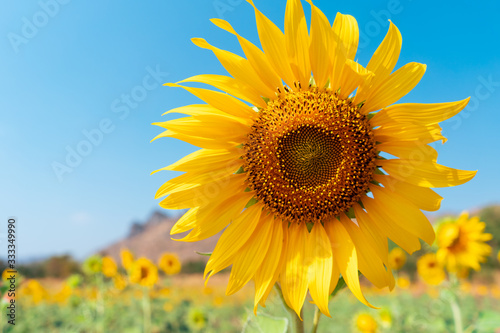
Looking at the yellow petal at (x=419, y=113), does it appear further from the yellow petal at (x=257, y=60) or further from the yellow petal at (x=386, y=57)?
the yellow petal at (x=257, y=60)

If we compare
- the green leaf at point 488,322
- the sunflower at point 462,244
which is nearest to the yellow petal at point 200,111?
the green leaf at point 488,322

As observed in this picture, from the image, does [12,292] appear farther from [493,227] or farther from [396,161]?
[493,227]

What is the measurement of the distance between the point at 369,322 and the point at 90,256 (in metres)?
4.80

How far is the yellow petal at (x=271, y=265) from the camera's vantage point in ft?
5.47

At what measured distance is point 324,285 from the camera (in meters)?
1.62

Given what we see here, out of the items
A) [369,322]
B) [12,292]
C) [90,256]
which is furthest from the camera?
[90,256]

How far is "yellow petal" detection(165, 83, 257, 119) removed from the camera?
1.70 metres

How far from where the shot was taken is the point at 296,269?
5.62 feet

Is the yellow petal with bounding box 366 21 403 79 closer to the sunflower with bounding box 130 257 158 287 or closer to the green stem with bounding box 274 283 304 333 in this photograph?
the green stem with bounding box 274 283 304 333

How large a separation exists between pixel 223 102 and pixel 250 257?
75cm

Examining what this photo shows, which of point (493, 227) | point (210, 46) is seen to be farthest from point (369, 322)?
point (493, 227)

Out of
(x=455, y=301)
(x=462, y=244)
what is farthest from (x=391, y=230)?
(x=455, y=301)

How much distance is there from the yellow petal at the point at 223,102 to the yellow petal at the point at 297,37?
303mm

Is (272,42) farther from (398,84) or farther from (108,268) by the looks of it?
(108,268)
